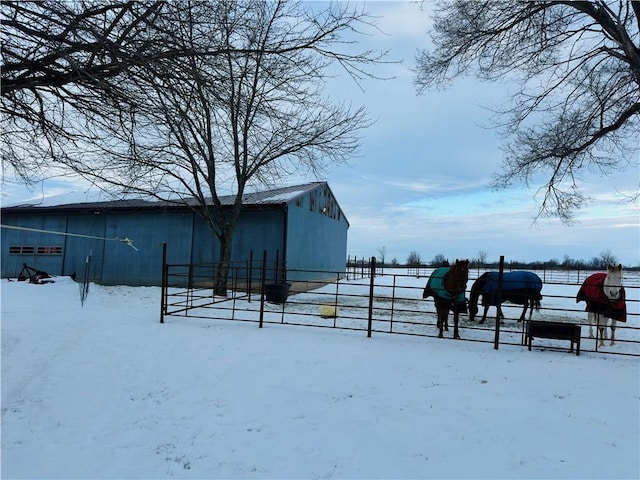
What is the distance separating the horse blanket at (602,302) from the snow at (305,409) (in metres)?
1.10

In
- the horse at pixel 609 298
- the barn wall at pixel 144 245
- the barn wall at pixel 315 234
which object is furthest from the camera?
the barn wall at pixel 144 245

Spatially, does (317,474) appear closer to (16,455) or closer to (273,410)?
(273,410)

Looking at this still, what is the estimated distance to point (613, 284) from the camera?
8039 mm

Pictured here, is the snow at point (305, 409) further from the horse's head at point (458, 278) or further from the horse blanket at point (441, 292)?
the horse's head at point (458, 278)

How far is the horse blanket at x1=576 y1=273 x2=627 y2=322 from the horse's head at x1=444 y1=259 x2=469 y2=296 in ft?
8.62

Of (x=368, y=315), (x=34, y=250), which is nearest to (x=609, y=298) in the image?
(x=368, y=315)

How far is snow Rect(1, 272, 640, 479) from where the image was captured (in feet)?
11.4

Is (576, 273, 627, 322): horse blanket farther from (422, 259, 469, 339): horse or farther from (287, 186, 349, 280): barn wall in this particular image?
(287, 186, 349, 280): barn wall

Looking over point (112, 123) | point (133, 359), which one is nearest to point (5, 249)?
point (133, 359)

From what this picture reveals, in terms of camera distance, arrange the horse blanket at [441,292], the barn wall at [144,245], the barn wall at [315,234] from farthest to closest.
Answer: the barn wall at [144,245] < the barn wall at [315,234] < the horse blanket at [441,292]

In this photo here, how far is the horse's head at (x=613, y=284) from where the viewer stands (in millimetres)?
7902

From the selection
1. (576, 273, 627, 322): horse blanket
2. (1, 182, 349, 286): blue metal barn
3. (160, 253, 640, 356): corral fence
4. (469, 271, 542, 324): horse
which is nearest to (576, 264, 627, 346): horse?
(576, 273, 627, 322): horse blanket

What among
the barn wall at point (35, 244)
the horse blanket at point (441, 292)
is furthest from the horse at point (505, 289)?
the barn wall at point (35, 244)

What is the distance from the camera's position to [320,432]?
13.3 feet
